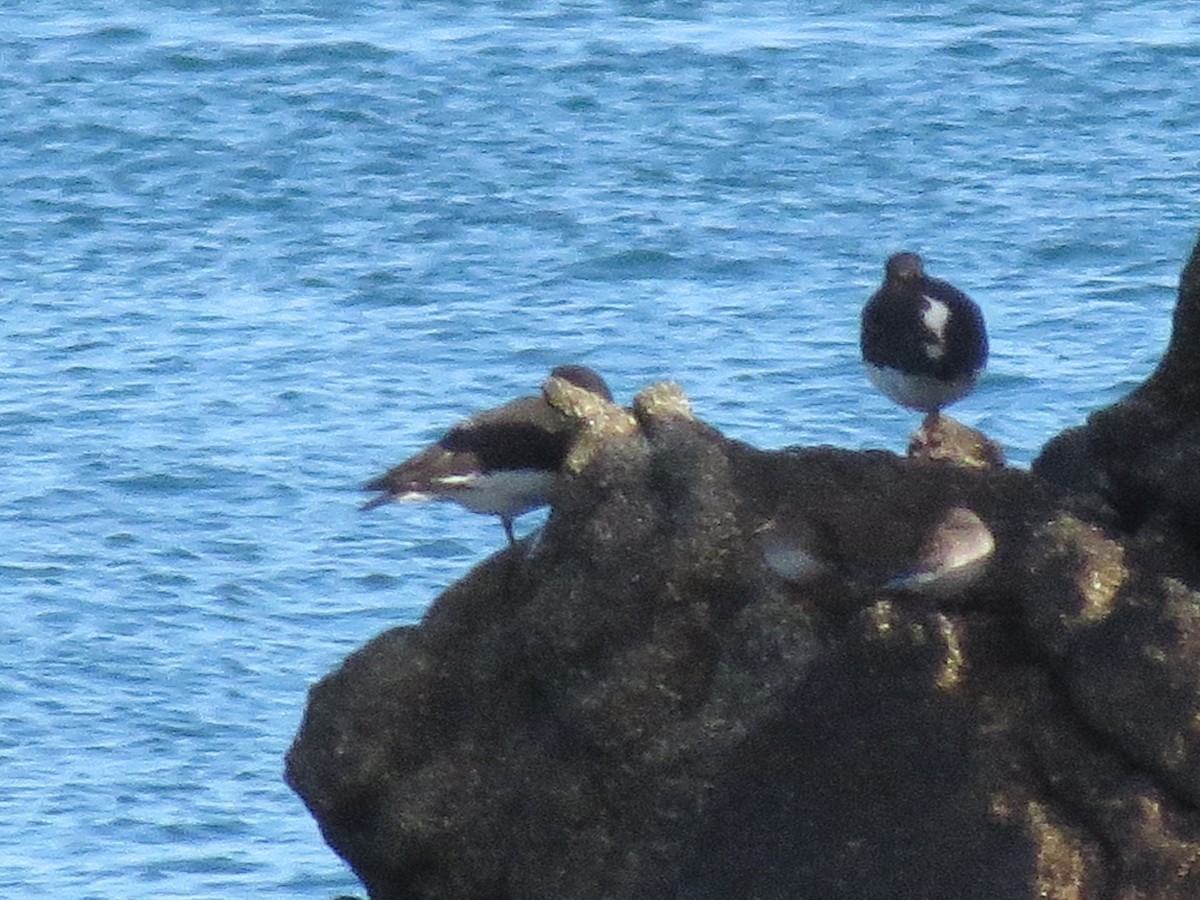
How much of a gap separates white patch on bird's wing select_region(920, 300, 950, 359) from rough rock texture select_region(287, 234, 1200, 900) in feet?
5.27

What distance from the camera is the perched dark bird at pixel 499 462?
810 centimetres

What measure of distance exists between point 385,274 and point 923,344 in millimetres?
11487

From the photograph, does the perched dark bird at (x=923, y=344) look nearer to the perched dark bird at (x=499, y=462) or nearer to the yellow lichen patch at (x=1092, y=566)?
the perched dark bird at (x=499, y=462)

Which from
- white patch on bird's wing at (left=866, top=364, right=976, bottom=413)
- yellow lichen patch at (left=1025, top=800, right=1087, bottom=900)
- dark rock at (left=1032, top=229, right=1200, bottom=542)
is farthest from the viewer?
white patch on bird's wing at (left=866, top=364, right=976, bottom=413)

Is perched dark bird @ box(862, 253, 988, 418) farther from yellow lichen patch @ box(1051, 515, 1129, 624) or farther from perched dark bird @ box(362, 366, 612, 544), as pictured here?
yellow lichen patch @ box(1051, 515, 1129, 624)

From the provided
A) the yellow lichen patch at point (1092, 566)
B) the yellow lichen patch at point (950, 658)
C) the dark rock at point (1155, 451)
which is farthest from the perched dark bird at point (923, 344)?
the yellow lichen patch at point (950, 658)

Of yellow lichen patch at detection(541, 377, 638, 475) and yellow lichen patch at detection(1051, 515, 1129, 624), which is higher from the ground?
yellow lichen patch at detection(541, 377, 638, 475)

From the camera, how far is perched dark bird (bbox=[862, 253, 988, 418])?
9.34 metres

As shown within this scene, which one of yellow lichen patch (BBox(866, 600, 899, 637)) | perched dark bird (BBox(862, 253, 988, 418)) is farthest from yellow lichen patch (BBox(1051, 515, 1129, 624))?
perched dark bird (BBox(862, 253, 988, 418))

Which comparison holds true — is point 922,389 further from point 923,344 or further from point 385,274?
point 385,274

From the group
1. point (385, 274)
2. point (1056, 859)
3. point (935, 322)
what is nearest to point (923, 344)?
point (935, 322)

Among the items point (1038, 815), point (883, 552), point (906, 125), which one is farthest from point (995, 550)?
point (906, 125)

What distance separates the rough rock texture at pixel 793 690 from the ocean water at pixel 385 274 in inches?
217

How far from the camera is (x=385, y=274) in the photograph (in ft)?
67.3
